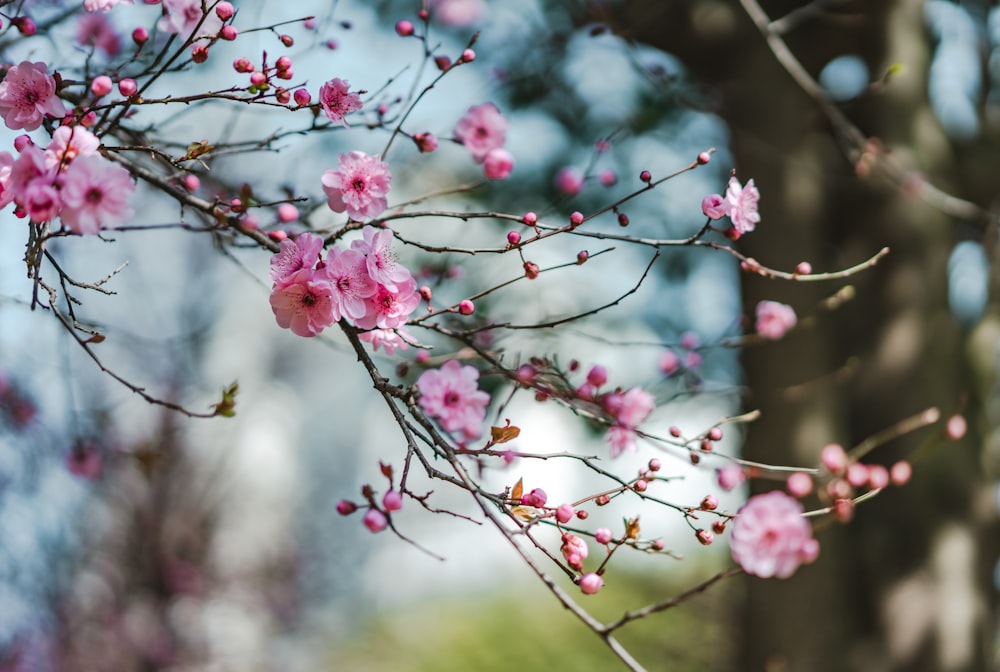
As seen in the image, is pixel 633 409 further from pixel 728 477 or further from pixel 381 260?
pixel 381 260

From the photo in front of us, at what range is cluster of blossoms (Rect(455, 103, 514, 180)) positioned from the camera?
4.03 feet

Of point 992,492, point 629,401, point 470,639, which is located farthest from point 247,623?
point 629,401

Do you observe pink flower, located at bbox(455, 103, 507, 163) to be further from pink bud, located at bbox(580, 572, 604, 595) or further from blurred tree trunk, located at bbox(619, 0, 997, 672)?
blurred tree trunk, located at bbox(619, 0, 997, 672)

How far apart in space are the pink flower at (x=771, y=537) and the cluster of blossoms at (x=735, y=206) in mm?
371

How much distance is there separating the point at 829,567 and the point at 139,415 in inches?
164

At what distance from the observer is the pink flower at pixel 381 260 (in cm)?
93

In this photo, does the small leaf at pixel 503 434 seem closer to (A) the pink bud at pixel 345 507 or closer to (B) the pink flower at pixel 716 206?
(A) the pink bud at pixel 345 507

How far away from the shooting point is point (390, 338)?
40.7 inches

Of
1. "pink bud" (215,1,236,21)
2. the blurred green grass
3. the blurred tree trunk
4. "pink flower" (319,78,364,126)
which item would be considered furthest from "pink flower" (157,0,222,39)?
the blurred green grass

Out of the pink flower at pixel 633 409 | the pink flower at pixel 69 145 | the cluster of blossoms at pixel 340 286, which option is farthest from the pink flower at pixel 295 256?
the pink flower at pixel 633 409

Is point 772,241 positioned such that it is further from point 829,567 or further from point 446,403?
point 446,403

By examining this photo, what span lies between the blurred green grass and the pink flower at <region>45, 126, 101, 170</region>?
127 inches

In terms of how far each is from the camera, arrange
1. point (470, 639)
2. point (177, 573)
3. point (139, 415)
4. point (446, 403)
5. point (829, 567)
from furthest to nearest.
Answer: point (470, 639)
point (139, 415)
point (177, 573)
point (829, 567)
point (446, 403)

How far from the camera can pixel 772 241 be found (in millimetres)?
2545
